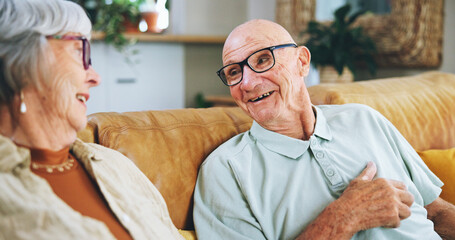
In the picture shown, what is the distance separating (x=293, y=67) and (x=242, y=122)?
0.29 meters

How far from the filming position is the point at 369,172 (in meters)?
1.36

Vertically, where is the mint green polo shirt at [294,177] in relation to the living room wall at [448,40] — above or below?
below

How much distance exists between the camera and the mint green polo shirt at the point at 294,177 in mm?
1263

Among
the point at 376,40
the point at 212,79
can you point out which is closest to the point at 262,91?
the point at 376,40

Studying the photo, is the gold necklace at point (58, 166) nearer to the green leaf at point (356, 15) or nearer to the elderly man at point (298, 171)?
the elderly man at point (298, 171)

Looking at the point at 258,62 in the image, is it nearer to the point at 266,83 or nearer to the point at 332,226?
the point at 266,83

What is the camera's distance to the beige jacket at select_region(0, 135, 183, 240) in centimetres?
78

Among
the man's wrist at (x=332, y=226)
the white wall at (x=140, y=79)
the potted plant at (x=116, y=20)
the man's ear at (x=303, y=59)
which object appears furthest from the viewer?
the white wall at (x=140, y=79)

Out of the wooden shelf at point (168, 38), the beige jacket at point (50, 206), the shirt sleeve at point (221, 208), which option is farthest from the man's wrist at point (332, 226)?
the wooden shelf at point (168, 38)

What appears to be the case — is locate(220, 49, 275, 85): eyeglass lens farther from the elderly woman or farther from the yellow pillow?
the yellow pillow

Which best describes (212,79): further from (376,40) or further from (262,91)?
(262,91)

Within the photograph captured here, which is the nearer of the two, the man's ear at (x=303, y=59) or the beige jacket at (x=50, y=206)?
the beige jacket at (x=50, y=206)

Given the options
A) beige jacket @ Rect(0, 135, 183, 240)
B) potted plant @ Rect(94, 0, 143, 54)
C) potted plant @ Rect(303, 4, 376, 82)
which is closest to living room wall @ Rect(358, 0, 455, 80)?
potted plant @ Rect(303, 4, 376, 82)

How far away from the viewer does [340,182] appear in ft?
4.42
